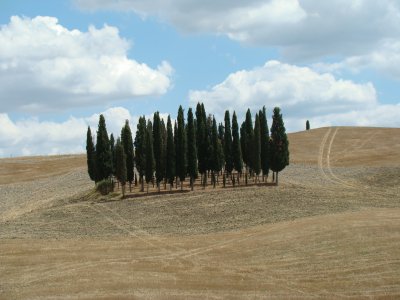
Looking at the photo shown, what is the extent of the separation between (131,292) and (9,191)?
243 feet

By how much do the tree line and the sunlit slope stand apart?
31551mm

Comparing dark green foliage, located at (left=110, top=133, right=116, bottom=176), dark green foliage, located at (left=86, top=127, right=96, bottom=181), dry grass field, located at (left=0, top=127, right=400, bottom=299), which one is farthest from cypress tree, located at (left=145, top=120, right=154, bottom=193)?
dark green foliage, located at (left=86, top=127, right=96, bottom=181)

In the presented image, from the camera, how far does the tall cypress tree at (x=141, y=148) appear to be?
259ft

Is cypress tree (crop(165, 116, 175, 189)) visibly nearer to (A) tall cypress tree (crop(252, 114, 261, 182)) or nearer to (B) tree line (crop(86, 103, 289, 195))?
(B) tree line (crop(86, 103, 289, 195))

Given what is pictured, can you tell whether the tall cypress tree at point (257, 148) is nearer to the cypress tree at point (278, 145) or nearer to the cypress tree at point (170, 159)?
the cypress tree at point (278, 145)

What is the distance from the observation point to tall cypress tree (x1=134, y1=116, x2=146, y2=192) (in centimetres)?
7894

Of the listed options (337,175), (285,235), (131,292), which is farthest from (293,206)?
(337,175)

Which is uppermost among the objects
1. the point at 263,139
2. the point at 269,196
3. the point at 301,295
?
the point at 263,139

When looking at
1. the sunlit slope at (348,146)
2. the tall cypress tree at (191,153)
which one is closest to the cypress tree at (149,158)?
the tall cypress tree at (191,153)

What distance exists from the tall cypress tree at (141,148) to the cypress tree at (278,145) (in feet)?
59.2

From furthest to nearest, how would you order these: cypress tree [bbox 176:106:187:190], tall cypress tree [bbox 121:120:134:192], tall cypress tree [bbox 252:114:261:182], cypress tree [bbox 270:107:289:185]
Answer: tall cypress tree [bbox 252:114:261:182] → tall cypress tree [bbox 121:120:134:192] → cypress tree [bbox 270:107:289:185] → cypress tree [bbox 176:106:187:190]

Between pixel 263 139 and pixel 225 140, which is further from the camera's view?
pixel 225 140

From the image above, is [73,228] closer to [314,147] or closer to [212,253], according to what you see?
[212,253]

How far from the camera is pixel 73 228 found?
182 ft
